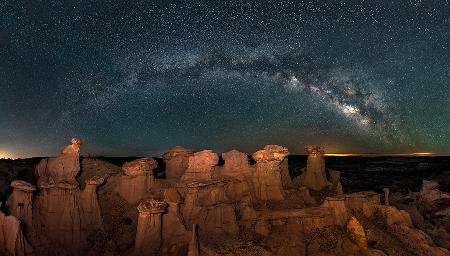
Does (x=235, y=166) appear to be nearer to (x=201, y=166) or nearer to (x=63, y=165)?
(x=201, y=166)

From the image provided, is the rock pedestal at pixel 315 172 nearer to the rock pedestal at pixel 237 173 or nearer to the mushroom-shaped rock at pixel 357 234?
the rock pedestal at pixel 237 173

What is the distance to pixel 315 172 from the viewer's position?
37.0 m

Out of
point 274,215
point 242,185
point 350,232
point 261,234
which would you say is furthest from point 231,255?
point 350,232

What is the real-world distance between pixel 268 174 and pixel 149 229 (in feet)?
38.8

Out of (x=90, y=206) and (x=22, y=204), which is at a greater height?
(x=22, y=204)

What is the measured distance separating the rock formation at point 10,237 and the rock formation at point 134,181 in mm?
8764

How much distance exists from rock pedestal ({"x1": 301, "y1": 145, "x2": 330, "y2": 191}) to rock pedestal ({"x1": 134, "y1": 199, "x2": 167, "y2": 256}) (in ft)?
60.2

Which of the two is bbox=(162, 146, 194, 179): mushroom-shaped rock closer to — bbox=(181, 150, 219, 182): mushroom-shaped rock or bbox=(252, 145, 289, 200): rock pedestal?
bbox=(181, 150, 219, 182): mushroom-shaped rock

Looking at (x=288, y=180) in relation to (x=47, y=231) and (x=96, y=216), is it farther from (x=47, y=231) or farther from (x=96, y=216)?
(x=47, y=231)

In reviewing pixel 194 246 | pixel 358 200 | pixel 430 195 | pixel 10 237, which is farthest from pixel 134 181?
pixel 430 195

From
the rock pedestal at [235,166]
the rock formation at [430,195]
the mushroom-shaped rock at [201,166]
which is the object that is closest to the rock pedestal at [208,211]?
the mushroom-shaped rock at [201,166]

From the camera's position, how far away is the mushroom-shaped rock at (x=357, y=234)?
83.4 feet

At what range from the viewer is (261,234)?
1019 inches

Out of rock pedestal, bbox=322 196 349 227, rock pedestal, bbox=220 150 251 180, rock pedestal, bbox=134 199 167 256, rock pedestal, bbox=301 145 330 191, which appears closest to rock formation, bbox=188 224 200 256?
rock pedestal, bbox=134 199 167 256
